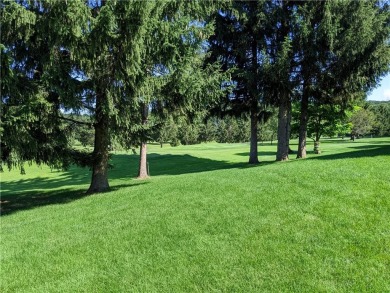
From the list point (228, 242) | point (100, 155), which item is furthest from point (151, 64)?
point (228, 242)

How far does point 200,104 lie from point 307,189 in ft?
18.8

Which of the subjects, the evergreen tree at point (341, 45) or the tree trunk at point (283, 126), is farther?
the tree trunk at point (283, 126)

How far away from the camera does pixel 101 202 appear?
8844 mm

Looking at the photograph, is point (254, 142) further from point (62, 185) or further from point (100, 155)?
point (62, 185)

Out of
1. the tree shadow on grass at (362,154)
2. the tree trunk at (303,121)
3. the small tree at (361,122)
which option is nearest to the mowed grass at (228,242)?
the tree shadow on grass at (362,154)

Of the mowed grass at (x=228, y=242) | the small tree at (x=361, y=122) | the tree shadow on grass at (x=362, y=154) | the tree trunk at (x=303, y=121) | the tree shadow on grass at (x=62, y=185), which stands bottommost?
the tree shadow on grass at (x=62, y=185)

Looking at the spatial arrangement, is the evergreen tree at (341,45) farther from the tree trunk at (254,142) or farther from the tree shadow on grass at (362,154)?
the tree shadow on grass at (362,154)

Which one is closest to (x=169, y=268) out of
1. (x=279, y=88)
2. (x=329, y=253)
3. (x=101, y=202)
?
(x=329, y=253)

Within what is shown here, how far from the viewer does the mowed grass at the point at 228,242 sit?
12.7 feet

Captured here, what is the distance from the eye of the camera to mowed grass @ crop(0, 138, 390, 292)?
3.87 metres

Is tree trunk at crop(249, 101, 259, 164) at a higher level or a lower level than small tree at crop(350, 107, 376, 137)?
lower

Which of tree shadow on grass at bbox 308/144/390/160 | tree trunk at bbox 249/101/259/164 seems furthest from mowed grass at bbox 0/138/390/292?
tree trunk at bbox 249/101/259/164

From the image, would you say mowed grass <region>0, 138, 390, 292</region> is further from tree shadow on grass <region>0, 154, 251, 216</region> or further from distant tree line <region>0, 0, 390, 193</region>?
tree shadow on grass <region>0, 154, 251, 216</region>

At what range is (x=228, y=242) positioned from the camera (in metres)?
4.77
